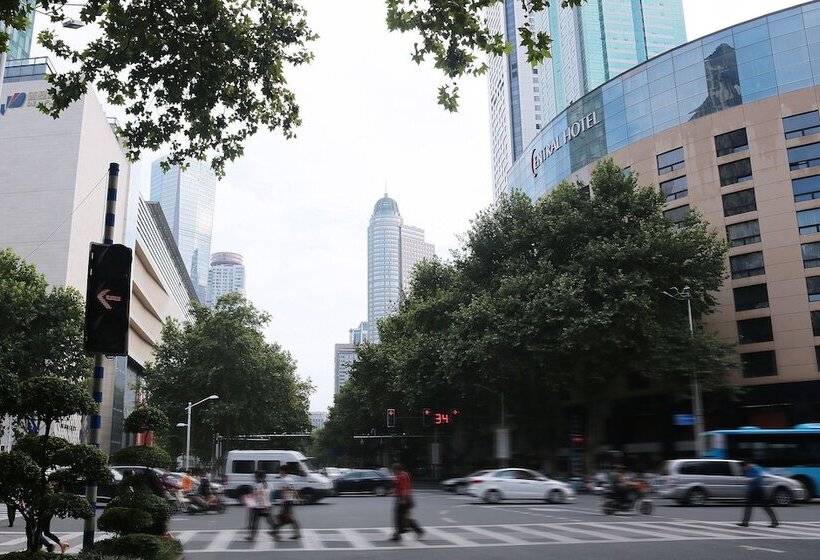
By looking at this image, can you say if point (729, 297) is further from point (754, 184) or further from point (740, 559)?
point (740, 559)

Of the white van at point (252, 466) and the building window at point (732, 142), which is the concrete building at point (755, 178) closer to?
the building window at point (732, 142)

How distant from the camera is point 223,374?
178 ft

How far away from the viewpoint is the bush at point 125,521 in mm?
10781

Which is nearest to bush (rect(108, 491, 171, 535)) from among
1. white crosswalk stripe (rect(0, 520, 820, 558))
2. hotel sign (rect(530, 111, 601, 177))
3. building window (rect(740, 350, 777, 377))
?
white crosswalk stripe (rect(0, 520, 820, 558))

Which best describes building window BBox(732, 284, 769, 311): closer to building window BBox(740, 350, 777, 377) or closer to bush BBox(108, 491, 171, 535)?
building window BBox(740, 350, 777, 377)

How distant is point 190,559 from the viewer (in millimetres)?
12070

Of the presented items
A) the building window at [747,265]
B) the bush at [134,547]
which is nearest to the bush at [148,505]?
the bush at [134,547]

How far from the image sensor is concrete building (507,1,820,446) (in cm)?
4306

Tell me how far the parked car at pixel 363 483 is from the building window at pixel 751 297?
2544 cm

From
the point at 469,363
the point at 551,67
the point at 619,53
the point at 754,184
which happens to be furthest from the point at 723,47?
the point at 551,67

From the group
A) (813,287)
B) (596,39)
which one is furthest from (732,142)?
(596,39)

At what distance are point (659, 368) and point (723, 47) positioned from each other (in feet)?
83.3

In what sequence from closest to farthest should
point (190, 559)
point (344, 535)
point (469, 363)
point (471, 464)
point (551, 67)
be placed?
point (190, 559), point (344, 535), point (469, 363), point (471, 464), point (551, 67)

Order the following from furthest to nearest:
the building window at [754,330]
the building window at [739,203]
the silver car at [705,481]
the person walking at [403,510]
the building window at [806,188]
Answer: the building window at [739,203]
the building window at [754,330]
the building window at [806,188]
the silver car at [705,481]
the person walking at [403,510]
